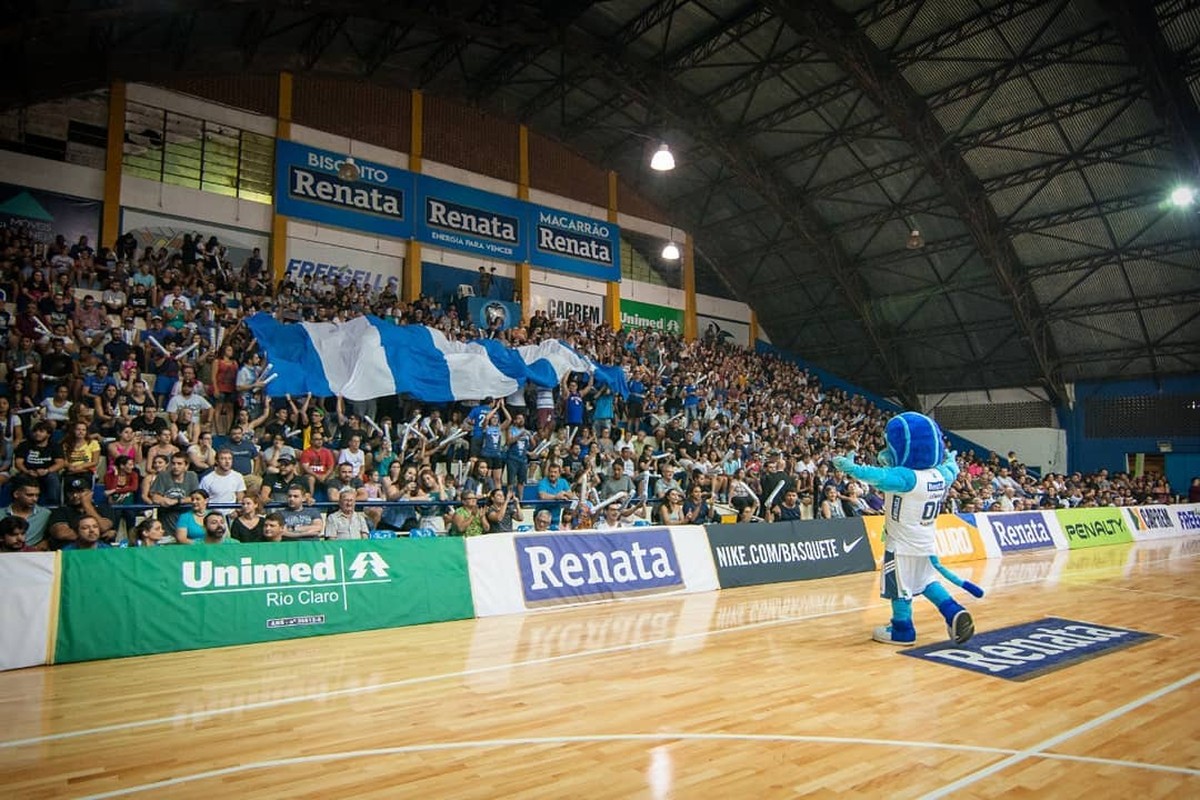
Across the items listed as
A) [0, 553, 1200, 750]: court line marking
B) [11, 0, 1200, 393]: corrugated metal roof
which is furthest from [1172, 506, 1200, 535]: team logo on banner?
[0, 553, 1200, 750]: court line marking

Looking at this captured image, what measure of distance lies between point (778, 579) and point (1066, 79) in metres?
14.5

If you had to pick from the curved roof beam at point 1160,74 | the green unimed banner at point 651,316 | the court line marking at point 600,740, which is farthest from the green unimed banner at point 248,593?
the green unimed banner at point 651,316

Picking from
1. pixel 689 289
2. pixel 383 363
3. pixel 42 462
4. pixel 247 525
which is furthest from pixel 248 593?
pixel 689 289

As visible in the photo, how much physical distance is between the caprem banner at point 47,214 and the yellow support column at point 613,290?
13761 mm

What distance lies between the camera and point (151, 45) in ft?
55.4

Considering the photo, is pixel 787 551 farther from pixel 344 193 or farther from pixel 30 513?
pixel 344 193

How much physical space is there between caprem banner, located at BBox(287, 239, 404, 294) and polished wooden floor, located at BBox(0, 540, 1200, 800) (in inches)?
530

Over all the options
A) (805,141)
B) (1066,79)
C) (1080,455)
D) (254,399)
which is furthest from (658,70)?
(1080,455)

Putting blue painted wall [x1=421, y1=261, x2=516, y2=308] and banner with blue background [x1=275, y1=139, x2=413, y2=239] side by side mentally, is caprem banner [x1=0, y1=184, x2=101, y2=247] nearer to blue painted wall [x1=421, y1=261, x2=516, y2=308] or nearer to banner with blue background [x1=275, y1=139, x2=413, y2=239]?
banner with blue background [x1=275, y1=139, x2=413, y2=239]

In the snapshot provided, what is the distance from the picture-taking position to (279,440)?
10336mm

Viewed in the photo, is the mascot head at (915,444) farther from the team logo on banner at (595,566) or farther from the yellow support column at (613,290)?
the yellow support column at (613,290)

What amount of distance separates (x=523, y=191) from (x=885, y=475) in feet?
60.4

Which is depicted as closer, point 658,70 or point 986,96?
point 986,96

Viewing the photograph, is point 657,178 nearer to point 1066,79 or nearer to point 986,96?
point 986,96
